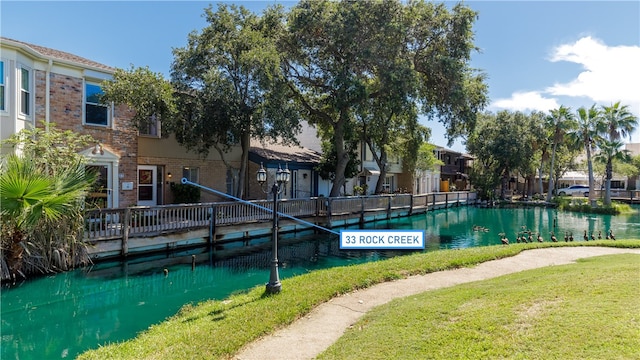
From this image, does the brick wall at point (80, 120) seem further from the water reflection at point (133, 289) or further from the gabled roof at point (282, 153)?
the gabled roof at point (282, 153)

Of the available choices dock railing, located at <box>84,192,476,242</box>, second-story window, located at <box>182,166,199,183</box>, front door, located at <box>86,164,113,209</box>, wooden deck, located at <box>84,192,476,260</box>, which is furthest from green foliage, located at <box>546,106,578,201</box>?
front door, located at <box>86,164,113,209</box>

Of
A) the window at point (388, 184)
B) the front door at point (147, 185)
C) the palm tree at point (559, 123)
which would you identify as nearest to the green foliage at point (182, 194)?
the front door at point (147, 185)

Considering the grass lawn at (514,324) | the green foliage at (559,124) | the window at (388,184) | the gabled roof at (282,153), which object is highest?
the green foliage at (559,124)

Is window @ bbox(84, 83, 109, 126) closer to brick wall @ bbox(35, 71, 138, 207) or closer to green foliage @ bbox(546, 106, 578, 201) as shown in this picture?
brick wall @ bbox(35, 71, 138, 207)

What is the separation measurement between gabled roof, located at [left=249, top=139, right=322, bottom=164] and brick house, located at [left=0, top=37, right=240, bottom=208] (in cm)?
457

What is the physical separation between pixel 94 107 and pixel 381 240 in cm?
1339

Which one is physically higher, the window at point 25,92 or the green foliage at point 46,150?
the window at point 25,92

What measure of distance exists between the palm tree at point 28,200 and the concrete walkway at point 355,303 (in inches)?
293

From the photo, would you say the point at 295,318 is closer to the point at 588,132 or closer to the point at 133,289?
the point at 133,289

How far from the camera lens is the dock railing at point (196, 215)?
1258cm

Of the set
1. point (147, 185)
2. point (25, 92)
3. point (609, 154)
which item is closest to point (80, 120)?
point (25, 92)

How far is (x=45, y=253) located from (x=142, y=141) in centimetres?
847

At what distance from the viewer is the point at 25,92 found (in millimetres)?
13203

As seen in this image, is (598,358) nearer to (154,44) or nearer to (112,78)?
(112,78)
